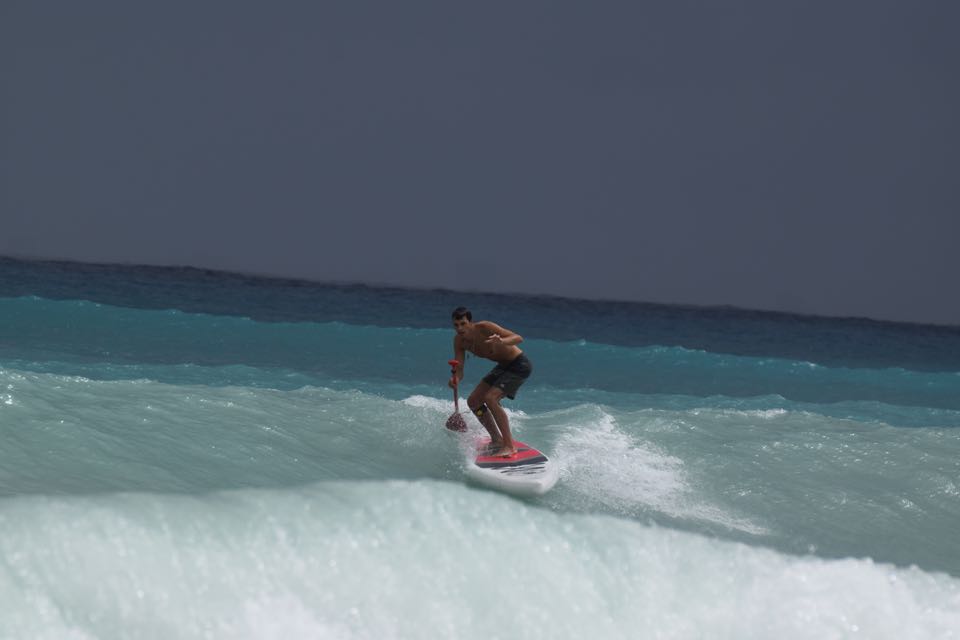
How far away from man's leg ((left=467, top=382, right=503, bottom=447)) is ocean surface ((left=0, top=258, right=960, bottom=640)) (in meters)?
0.29

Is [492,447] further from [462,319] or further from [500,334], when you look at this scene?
[462,319]

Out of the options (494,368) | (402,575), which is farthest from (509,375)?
(402,575)

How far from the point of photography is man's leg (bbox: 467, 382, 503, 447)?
6.36 meters

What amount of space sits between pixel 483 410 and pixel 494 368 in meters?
0.27

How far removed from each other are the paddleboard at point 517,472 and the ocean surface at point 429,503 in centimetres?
11

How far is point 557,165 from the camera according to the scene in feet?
48.3

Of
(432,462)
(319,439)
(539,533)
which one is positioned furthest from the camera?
(319,439)

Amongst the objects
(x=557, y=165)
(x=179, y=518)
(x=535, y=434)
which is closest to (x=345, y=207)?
(x=557, y=165)

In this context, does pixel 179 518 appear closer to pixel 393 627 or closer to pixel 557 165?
pixel 393 627

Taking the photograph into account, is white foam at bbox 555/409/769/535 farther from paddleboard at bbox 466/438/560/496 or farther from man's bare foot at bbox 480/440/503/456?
man's bare foot at bbox 480/440/503/456

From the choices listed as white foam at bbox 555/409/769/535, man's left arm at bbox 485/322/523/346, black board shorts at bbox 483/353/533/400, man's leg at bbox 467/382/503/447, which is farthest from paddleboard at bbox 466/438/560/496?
man's left arm at bbox 485/322/523/346

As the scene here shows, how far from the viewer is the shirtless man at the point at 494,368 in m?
6.34

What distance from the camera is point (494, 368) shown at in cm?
639

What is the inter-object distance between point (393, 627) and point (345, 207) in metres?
10.5
